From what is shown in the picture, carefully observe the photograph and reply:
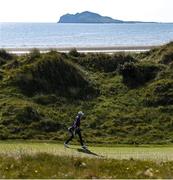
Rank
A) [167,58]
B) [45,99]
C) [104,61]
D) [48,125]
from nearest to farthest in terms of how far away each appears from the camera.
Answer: [48,125], [45,99], [104,61], [167,58]

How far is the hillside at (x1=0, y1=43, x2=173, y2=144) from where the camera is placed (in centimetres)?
2781

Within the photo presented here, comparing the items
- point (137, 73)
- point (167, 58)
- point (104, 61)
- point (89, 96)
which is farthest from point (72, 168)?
point (167, 58)

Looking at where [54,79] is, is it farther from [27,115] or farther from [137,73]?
[27,115]

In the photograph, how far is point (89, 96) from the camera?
33156 millimetres

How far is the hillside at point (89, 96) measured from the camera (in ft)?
91.2

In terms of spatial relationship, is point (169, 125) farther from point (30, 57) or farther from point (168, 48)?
point (168, 48)

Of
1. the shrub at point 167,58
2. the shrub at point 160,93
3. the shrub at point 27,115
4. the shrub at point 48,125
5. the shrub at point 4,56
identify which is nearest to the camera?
the shrub at point 48,125

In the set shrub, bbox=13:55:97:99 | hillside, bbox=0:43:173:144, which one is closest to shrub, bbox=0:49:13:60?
hillside, bbox=0:43:173:144

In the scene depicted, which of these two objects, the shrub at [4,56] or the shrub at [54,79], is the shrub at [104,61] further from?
the shrub at [4,56]

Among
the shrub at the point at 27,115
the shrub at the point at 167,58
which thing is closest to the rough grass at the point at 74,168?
the shrub at the point at 27,115

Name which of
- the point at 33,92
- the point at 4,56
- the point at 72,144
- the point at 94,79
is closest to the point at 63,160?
the point at 72,144

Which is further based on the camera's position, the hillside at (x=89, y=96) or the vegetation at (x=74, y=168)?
the hillside at (x=89, y=96)

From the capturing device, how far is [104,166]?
Answer: 588 inches

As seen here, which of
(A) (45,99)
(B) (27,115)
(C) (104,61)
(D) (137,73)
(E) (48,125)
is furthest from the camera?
(C) (104,61)
